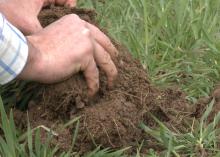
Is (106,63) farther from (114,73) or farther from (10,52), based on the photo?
(10,52)

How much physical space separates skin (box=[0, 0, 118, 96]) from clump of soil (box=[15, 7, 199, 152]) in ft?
0.17

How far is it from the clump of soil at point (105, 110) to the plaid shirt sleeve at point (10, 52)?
0.73 ft

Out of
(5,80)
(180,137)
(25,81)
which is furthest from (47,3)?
(180,137)

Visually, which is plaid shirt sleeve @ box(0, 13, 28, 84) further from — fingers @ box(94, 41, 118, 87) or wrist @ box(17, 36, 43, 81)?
fingers @ box(94, 41, 118, 87)

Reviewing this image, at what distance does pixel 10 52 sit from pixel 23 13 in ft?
1.54

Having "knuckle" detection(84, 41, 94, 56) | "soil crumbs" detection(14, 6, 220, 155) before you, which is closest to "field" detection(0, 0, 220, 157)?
"soil crumbs" detection(14, 6, 220, 155)

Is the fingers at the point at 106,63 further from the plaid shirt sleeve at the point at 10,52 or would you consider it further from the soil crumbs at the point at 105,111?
the plaid shirt sleeve at the point at 10,52

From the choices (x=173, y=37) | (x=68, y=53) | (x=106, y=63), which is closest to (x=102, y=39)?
(x=106, y=63)

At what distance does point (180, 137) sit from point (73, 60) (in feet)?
1.62

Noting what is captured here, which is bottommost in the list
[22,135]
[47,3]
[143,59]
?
[143,59]

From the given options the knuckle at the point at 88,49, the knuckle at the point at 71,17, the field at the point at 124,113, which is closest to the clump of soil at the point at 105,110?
the field at the point at 124,113

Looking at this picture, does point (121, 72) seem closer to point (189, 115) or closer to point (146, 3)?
point (189, 115)

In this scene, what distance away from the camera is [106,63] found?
225cm

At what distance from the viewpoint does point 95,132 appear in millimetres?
2137
